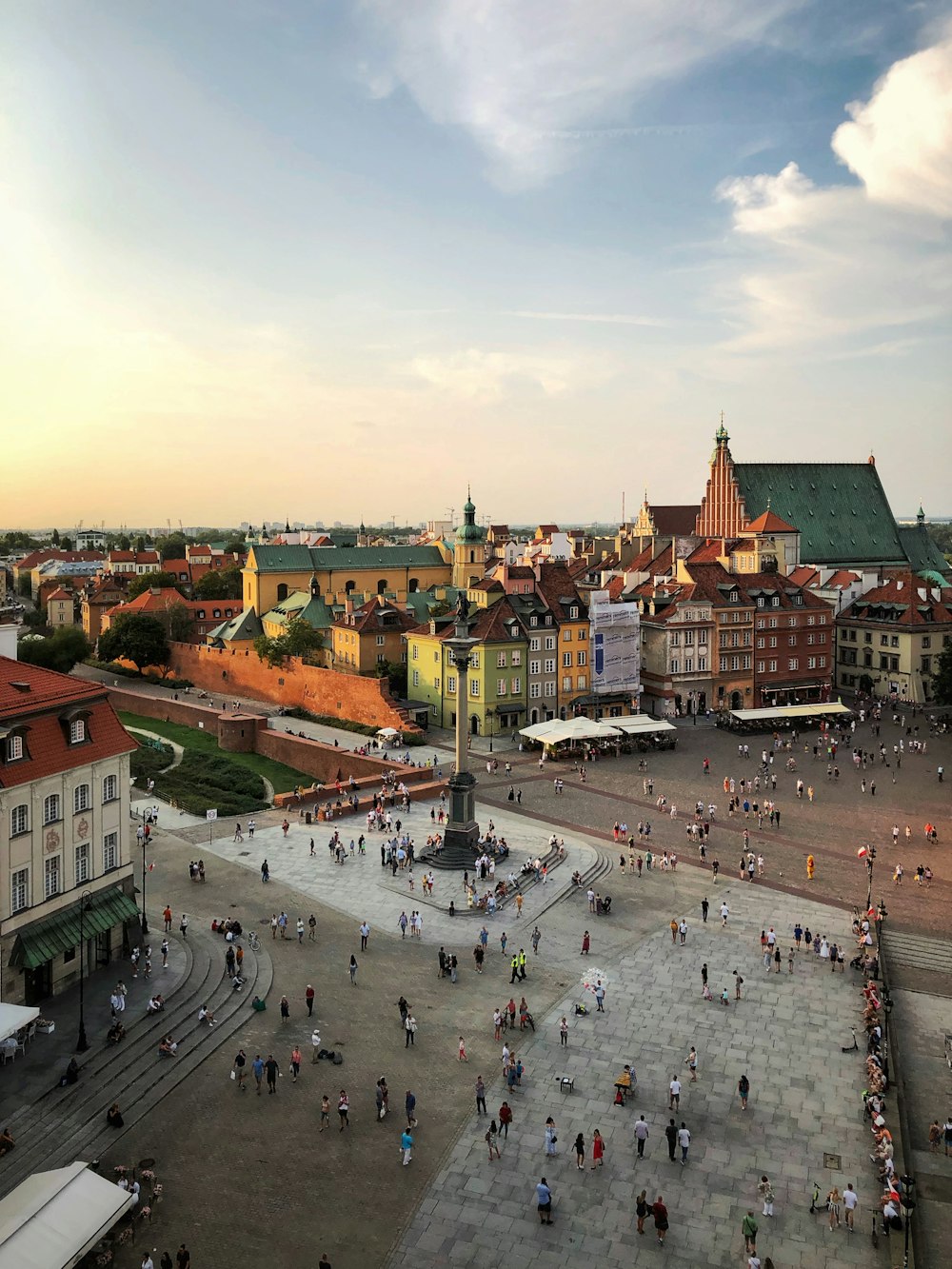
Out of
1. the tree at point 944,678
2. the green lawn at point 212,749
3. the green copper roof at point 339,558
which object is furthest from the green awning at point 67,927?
the green copper roof at point 339,558

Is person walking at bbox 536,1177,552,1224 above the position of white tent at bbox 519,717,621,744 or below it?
below

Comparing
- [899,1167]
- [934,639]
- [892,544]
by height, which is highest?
[892,544]

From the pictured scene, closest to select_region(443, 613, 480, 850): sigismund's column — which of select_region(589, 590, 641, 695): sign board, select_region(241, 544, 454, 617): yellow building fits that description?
select_region(589, 590, 641, 695): sign board

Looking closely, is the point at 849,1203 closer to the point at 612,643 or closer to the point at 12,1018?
the point at 12,1018

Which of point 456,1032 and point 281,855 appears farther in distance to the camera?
point 281,855

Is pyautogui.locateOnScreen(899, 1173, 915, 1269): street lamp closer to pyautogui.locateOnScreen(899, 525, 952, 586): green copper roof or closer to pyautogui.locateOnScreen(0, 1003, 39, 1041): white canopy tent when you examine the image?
pyautogui.locateOnScreen(0, 1003, 39, 1041): white canopy tent

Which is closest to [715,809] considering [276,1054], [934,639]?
[276,1054]

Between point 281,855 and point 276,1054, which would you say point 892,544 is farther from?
point 276,1054
